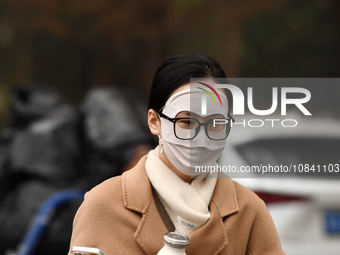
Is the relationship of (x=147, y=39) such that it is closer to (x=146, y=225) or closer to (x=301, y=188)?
(x=301, y=188)

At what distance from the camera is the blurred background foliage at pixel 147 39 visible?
355 inches

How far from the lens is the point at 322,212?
4555 millimetres

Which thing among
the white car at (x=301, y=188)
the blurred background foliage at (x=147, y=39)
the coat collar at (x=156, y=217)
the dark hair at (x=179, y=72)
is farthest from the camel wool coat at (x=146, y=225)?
the blurred background foliage at (x=147, y=39)

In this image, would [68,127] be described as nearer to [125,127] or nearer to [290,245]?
[125,127]

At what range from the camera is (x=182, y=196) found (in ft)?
6.70

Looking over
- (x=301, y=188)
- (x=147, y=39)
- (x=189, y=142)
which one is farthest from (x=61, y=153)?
(x=189, y=142)

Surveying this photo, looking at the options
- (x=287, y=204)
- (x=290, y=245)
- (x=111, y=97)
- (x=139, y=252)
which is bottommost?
(x=139, y=252)

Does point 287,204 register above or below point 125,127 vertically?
below

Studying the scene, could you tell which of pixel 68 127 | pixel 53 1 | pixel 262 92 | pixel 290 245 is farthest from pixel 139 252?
pixel 53 1

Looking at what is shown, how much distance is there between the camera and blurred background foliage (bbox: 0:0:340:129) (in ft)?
29.6

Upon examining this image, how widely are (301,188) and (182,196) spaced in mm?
2636

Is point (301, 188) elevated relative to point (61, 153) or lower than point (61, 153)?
lower

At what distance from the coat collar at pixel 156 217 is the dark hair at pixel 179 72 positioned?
0.84 ft

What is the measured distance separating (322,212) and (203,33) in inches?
204
